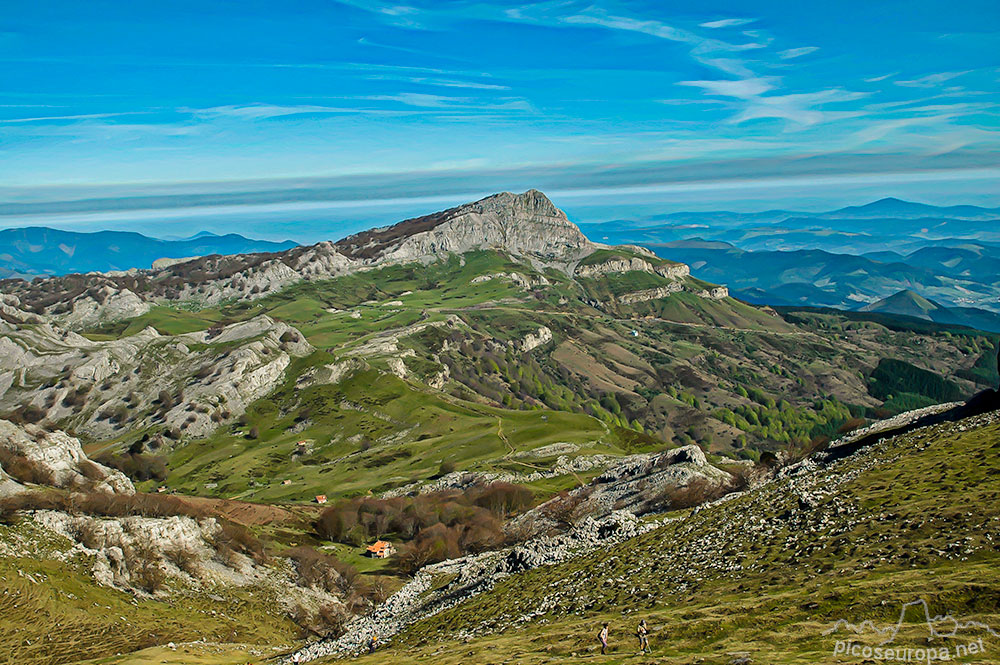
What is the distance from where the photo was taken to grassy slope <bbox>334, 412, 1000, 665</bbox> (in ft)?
98.3

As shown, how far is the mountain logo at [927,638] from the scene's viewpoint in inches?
973

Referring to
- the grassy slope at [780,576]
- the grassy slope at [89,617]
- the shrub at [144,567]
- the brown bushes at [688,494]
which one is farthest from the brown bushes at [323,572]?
the brown bushes at [688,494]

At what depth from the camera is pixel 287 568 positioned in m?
89.5

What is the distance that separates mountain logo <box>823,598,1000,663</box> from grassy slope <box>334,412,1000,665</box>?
1.27 feet

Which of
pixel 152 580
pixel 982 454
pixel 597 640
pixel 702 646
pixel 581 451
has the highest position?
pixel 982 454

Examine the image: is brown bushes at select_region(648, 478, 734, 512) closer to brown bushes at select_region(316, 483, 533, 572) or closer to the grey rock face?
brown bushes at select_region(316, 483, 533, 572)

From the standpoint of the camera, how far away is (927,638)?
25969mm

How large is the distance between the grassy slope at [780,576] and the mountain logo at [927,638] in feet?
1.27

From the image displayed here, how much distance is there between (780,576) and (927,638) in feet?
45.7

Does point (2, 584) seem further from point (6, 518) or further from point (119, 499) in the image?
point (119, 499)

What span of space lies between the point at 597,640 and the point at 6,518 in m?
69.6

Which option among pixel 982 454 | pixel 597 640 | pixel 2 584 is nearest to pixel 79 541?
pixel 2 584

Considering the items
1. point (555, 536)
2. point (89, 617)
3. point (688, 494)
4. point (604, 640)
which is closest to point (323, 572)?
point (555, 536)

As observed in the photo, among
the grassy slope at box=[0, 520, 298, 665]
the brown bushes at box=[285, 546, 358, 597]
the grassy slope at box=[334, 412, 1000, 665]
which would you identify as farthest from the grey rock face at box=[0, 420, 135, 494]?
the grassy slope at box=[334, 412, 1000, 665]
